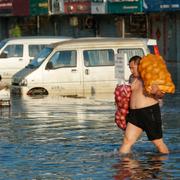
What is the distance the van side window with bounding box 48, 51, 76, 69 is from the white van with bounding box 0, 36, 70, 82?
5.33 m

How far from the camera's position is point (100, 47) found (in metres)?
27.1

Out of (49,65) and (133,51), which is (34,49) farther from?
(133,51)

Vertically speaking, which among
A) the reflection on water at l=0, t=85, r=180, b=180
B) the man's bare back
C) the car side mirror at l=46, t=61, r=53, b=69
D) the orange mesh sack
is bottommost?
the reflection on water at l=0, t=85, r=180, b=180

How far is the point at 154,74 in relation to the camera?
13.0 metres

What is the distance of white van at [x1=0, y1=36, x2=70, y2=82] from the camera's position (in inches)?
1272

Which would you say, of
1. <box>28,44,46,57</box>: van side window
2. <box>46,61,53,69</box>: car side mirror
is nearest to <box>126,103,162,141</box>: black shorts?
<box>46,61,53,69</box>: car side mirror

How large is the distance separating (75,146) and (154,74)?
9.11ft

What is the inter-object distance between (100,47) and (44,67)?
1637 millimetres

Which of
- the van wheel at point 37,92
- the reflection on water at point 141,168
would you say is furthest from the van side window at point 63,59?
the reflection on water at point 141,168

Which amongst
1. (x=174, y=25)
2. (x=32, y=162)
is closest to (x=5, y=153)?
(x=32, y=162)

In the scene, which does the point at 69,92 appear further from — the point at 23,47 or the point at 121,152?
the point at 121,152

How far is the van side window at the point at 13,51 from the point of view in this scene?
3250 cm

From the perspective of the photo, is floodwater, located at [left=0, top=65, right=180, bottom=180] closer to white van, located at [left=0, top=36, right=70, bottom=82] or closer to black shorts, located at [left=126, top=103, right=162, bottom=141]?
black shorts, located at [left=126, top=103, right=162, bottom=141]

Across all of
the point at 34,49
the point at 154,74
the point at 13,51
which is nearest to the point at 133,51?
the point at 34,49
